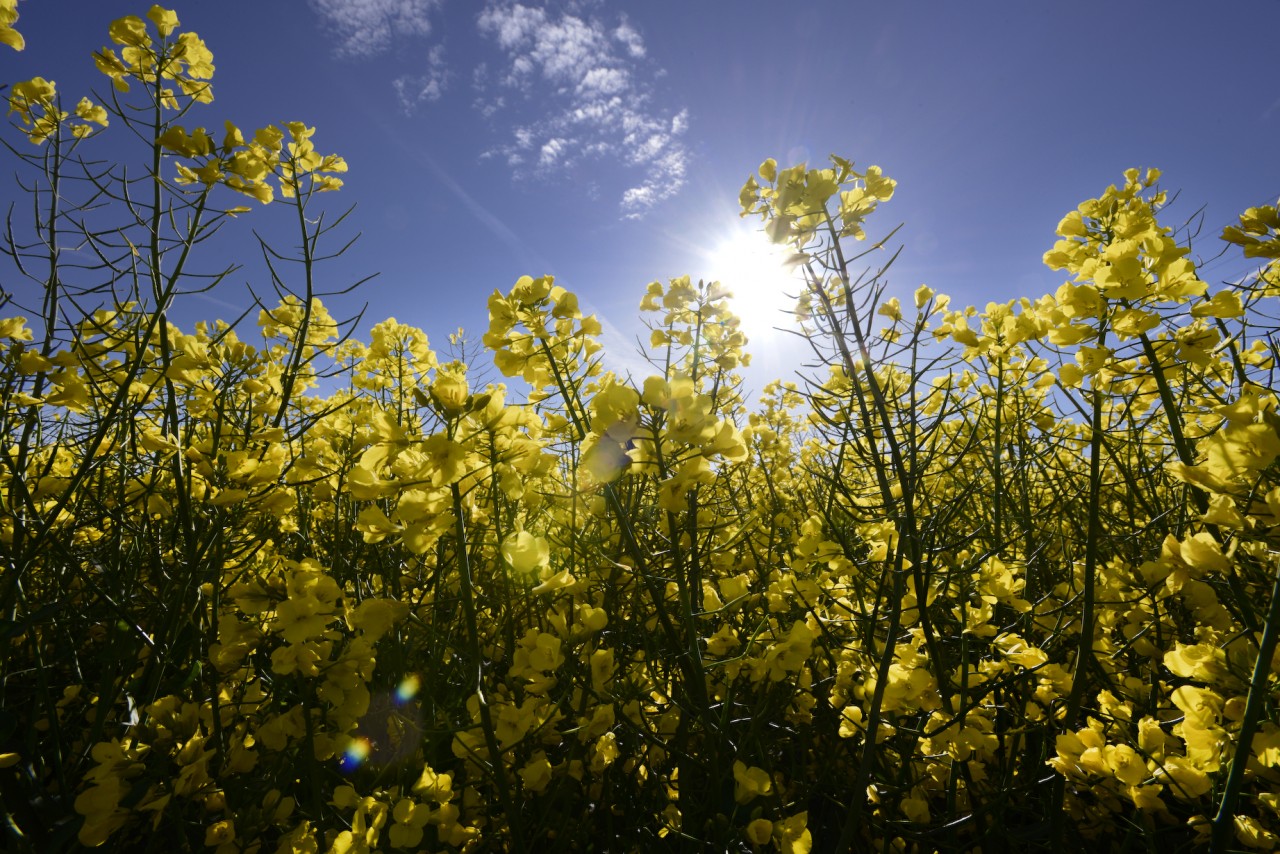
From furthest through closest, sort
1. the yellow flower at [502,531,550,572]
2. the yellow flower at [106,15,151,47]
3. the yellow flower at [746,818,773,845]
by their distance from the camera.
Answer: the yellow flower at [106,15,151,47], the yellow flower at [746,818,773,845], the yellow flower at [502,531,550,572]

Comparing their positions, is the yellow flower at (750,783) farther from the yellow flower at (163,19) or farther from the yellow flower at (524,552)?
the yellow flower at (163,19)

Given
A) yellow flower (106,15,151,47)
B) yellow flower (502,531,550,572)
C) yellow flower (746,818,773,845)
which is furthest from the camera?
yellow flower (106,15,151,47)

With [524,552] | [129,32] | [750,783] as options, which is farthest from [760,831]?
[129,32]

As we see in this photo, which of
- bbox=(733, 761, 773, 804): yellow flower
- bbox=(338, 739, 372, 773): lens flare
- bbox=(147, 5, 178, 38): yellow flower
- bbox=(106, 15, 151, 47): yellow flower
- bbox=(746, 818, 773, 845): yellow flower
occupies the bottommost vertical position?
bbox=(746, 818, 773, 845): yellow flower

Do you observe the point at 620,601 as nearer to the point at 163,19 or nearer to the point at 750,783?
the point at 750,783

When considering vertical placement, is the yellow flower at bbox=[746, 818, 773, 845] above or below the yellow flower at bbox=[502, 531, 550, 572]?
below

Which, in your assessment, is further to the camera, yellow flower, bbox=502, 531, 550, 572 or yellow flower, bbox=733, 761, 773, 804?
yellow flower, bbox=733, 761, 773, 804

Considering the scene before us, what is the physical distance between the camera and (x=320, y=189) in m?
2.21

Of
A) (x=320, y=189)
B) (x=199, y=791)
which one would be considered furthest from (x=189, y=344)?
(x=199, y=791)

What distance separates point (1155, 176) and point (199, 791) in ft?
13.4

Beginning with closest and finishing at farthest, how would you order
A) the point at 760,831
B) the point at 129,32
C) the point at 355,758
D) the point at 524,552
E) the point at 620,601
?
the point at 524,552 < the point at 760,831 < the point at 129,32 < the point at 355,758 < the point at 620,601

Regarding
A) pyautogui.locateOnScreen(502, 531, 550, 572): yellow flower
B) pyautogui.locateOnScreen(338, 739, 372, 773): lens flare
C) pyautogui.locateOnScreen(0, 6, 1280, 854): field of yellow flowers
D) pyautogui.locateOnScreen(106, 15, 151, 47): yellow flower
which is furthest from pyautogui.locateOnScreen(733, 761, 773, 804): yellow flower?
pyautogui.locateOnScreen(106, 15, 151, 47): yellow flower

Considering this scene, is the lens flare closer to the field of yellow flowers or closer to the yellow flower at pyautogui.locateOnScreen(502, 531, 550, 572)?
the field of yellow flowers

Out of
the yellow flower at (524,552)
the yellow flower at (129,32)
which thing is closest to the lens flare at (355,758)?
the yellow flower at (524,552)
